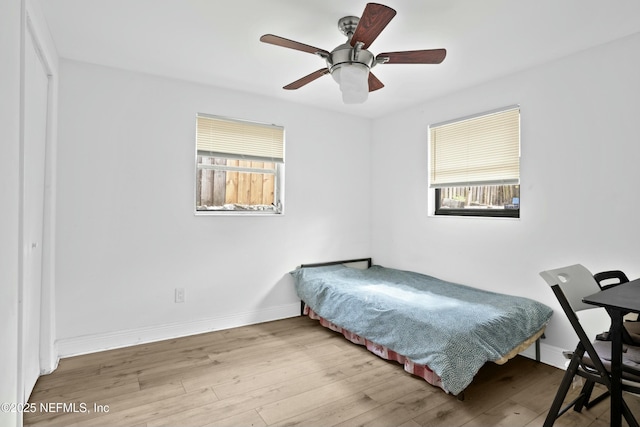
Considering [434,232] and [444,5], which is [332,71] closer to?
[444,5]

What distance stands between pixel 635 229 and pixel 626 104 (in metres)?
0.80

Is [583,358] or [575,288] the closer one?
[583,358]

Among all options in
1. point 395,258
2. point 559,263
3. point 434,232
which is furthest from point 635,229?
point 395,258

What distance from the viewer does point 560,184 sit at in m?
2.54

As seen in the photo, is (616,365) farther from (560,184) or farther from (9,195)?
(9,195)

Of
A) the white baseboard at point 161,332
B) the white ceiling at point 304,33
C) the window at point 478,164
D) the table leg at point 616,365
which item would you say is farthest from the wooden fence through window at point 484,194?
the white baseboard at point 161,332

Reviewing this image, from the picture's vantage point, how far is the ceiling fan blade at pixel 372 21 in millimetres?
1538

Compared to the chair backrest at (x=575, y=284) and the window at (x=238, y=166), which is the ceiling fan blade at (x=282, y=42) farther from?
the chair backrest at (x=575, y=284)

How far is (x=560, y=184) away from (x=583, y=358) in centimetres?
135

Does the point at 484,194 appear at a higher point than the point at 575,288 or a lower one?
higher

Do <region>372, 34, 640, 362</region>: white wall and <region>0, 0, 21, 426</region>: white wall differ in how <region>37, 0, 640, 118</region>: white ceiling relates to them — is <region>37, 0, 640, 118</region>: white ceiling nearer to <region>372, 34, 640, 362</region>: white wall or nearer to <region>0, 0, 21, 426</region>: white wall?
<region>372, 34, 640, 362</region>: white wall

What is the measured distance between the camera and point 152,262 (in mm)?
2939

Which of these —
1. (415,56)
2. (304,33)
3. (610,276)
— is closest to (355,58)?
(415,56)

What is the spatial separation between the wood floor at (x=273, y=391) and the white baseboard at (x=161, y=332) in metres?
0.09
